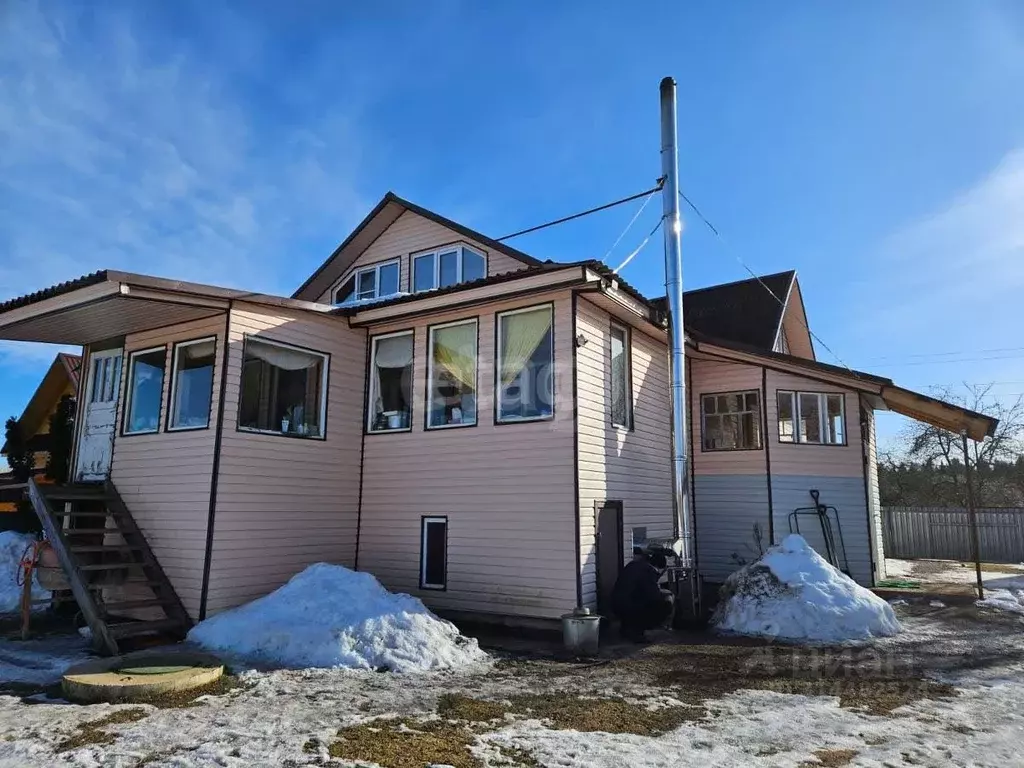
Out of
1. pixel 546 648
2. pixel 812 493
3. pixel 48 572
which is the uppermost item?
pixel 812 493

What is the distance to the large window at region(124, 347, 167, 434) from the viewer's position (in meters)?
10.0

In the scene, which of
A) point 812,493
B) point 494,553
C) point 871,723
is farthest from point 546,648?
point 812,493

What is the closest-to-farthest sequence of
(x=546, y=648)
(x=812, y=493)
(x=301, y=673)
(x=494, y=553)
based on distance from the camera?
1. (x=301, y=673)
2. (x=546, y=648)
3. (x=494, y=553)
4. (x=812, y=493)

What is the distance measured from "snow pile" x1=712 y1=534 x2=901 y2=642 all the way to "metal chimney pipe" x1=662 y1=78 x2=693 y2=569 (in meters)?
0.94

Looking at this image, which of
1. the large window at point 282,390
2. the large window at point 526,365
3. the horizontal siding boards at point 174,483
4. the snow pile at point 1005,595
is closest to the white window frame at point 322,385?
the large window at point 282,390

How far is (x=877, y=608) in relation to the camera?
30.6 feet

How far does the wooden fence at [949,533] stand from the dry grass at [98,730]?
22.6m

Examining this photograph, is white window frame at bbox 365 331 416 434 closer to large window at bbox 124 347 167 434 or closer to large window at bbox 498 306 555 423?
large window at bbox 498 306 555 423

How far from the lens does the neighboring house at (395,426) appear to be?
8.91 metres

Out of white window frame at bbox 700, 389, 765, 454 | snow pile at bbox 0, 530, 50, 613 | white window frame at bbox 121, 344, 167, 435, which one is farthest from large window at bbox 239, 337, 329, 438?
white window frame at bbox 700, 389, 765, 454

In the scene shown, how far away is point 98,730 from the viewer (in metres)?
4.96

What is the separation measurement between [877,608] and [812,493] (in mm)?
4617

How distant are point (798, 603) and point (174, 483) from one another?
898cm

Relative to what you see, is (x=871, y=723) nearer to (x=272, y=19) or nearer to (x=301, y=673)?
(x=301, y=673)
